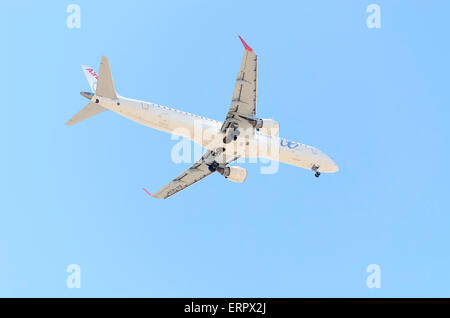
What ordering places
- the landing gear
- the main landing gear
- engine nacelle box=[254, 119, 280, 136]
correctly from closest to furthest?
engine nacelle box=[254, 119, 280, 136] → the landing gear → the main landing gear

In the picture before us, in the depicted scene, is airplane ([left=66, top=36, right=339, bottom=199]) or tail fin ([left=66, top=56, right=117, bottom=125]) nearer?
tail fin ([left=66, top=56, right=117, bottom=125])

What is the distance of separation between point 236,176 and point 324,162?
7.10 meters

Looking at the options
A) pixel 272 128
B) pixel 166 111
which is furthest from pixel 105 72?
pixel 272 128

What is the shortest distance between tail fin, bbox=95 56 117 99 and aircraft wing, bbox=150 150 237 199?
10.0 m

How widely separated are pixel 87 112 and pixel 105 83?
255cm

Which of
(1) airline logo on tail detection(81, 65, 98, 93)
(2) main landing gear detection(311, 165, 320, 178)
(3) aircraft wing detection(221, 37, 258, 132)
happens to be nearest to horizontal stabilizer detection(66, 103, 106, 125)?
(1) airline logo on tail detection(81, 65, 98, 93)

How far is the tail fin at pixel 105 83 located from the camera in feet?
126

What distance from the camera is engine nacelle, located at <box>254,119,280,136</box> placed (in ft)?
135

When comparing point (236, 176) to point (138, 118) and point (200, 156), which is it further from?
point (138, 118)

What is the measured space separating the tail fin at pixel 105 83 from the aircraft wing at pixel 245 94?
7624 millimetres

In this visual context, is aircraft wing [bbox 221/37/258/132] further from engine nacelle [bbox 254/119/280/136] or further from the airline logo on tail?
the airline logo on tail

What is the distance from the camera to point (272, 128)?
41.5 meters

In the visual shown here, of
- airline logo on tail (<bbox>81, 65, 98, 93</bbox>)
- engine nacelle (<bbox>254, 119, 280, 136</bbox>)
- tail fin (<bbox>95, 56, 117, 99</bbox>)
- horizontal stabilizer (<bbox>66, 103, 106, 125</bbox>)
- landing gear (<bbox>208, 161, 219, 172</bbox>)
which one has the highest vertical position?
airline logo on tail (<bbox>81, 65, 98, 93</bbox>)

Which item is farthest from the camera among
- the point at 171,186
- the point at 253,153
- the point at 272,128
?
the point at 171,186
